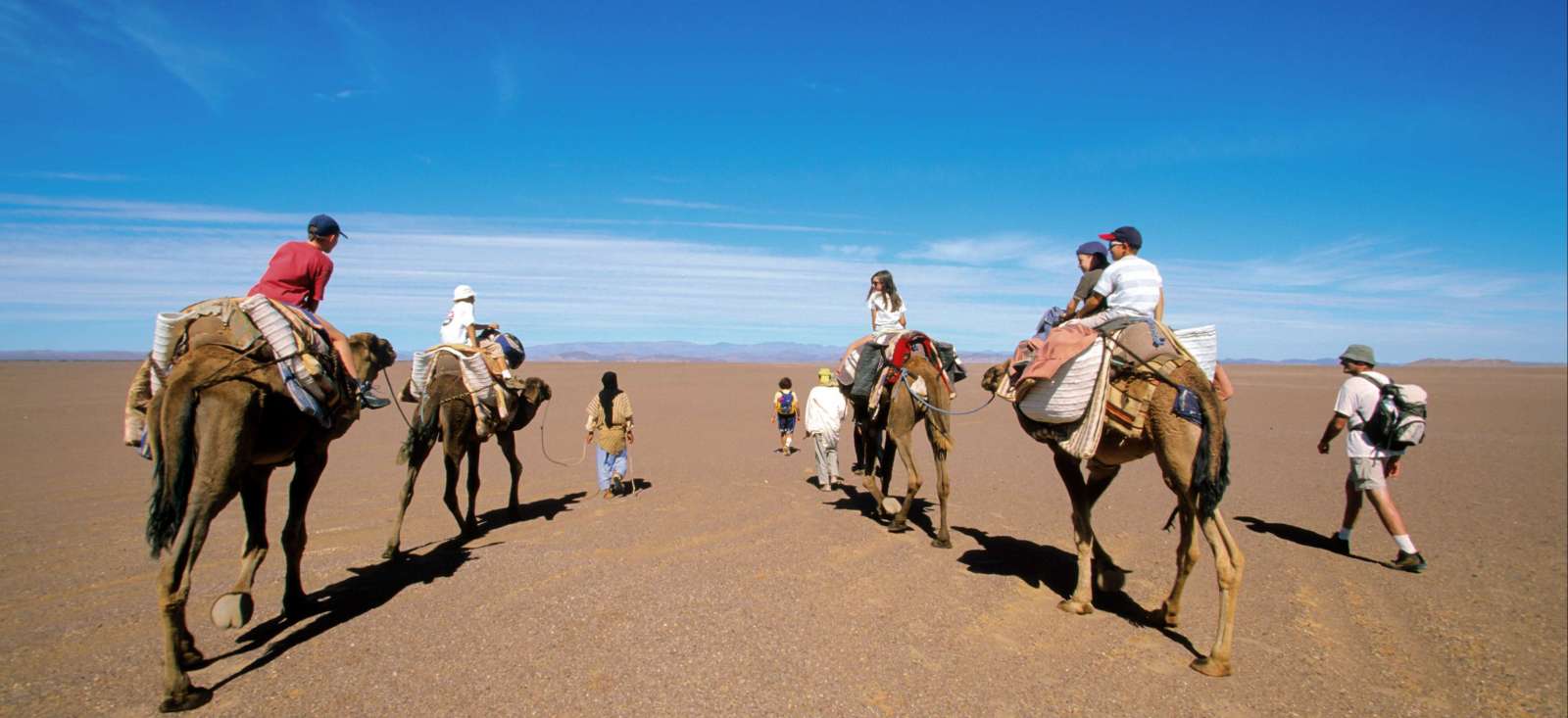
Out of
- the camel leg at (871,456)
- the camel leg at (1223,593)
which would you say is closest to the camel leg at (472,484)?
the camel leg at (871,456)

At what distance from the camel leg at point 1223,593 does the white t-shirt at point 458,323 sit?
309 inches

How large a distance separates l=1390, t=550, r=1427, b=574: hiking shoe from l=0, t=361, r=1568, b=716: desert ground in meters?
0.21

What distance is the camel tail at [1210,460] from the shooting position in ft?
16.1

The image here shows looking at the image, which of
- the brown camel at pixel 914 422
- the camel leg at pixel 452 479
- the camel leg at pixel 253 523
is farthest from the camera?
the brown camel at pixel 914 422

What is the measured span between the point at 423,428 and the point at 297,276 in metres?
2.61

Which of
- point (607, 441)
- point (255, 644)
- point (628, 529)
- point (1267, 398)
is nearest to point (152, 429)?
point (255, 644)

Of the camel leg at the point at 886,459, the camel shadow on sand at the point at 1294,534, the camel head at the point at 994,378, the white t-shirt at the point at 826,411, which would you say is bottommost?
the camel shadow on sand at the point at 1294,534

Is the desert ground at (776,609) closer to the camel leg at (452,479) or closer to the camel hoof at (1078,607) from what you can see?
the camel hoof at (1078,607)

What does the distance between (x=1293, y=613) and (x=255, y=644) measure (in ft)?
27.2

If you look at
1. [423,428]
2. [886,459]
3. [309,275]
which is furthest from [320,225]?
[886,459]

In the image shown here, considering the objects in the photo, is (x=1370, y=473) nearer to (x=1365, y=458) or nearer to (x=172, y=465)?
(x=1365, y=458)

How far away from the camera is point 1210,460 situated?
4910mm

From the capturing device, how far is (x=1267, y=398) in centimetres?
3319

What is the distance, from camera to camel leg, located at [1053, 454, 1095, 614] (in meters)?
6.15
